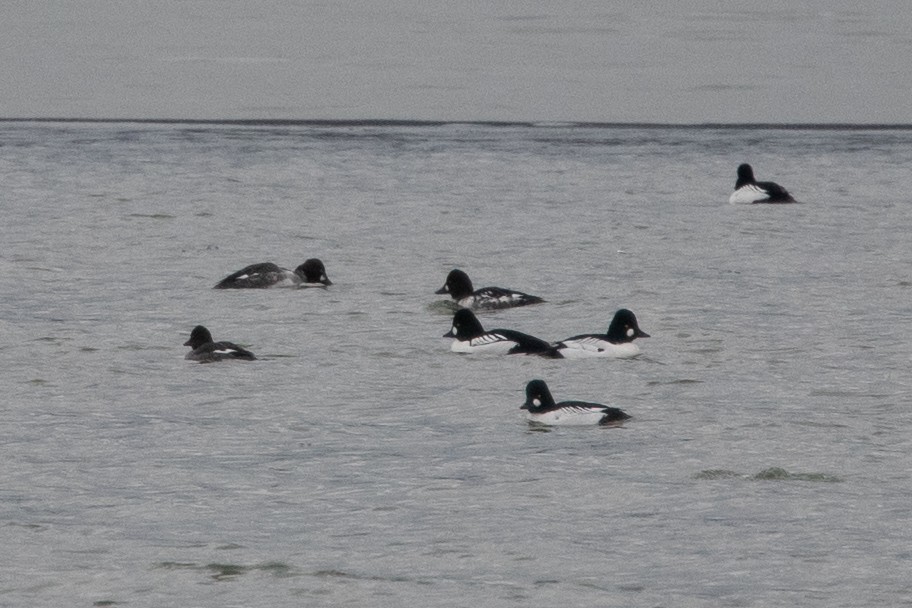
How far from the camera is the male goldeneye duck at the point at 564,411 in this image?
11.9 metres

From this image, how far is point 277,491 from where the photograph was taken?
10336 millimetres

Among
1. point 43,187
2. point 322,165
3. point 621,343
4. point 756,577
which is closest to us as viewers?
point 756,577

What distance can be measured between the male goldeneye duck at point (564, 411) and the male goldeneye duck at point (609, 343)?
2235mm

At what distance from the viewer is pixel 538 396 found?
12.1m

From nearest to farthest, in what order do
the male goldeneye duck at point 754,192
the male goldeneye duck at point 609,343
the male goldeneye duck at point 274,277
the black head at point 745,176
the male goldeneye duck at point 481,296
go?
the male goldeneye duck at point 609,343 < the male goldeneye duck at point 481,296 < the male goldeneye duck at point 274,277 < the male goldeneye duck at point 754,192 < the black head at point 745,176

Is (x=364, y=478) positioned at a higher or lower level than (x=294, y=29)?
lower

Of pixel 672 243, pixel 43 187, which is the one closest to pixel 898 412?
pixel 672 243

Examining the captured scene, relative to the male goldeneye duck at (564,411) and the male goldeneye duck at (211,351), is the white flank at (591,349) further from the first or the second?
the male goldeneye duck at (211,351)

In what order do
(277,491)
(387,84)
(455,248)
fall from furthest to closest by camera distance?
(387,84), (455,248), (277,491)

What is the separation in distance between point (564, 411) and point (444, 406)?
3.66 feet

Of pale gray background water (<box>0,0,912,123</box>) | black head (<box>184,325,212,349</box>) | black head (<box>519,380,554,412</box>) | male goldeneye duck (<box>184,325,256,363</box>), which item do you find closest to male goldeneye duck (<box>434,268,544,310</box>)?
male goldeneye duck (<box>184,325,256,363</box>)

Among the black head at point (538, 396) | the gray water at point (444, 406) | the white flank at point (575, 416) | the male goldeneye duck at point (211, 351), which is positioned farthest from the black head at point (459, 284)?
the white flank at point (575, 416)

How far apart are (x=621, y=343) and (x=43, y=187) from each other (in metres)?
14.9

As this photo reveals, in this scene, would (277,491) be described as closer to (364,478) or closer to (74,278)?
(364,478)
